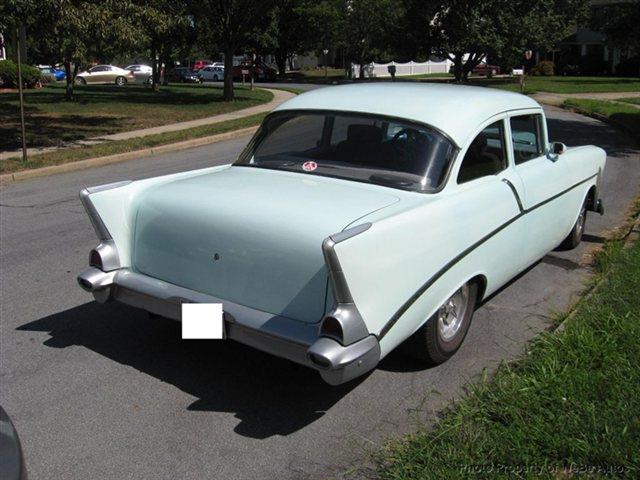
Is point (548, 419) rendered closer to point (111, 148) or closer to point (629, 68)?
point (111, 148)

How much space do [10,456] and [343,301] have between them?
5.20 feet

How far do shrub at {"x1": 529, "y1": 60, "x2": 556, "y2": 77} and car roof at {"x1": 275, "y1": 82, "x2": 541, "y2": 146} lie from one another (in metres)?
47.9

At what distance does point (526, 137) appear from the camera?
541 cm

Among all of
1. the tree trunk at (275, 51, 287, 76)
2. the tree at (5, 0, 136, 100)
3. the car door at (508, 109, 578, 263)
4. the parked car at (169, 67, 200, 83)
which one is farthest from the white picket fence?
the car door at (508, 109, 578, 263)

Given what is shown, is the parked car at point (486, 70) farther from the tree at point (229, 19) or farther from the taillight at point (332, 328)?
the taillight at point (332, 328)

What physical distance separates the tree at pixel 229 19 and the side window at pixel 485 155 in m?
20.9

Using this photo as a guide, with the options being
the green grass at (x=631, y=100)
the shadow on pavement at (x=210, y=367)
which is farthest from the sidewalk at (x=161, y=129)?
the green grass at (x=631, y=100)

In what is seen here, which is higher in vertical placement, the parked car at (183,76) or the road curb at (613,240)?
the parked car at (183,76)

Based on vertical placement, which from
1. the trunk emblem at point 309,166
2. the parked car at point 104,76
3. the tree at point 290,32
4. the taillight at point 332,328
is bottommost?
the taillight at point 332,328

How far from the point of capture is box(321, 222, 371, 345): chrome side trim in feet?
10.4

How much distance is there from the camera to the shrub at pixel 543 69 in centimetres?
4956

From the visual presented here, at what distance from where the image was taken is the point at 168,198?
162 inches

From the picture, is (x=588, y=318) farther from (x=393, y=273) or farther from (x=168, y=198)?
(x=168, y=198)

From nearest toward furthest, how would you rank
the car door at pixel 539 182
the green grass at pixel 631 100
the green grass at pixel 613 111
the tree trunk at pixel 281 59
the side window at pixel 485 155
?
the side window at pixel 485 155 → the car door at pixel 539 182 → the green grass at pixel 613 111 → the green grass at pixel 631 100 → the tree trunk at pixel 281 59
